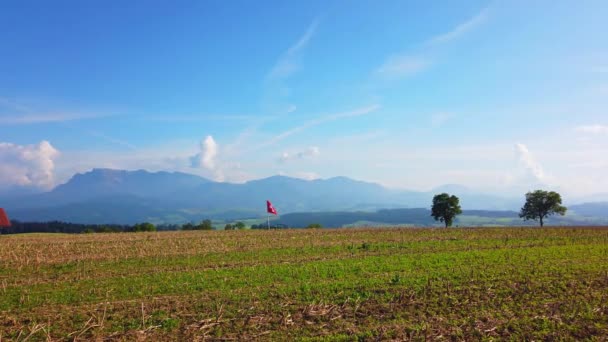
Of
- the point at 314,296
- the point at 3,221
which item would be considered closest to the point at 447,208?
the point at 314,296

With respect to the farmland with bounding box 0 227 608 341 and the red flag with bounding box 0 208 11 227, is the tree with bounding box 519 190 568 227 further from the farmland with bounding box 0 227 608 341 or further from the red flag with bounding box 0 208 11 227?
the red flag with bounding box 0 208 11 227

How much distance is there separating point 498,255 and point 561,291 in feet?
35.6

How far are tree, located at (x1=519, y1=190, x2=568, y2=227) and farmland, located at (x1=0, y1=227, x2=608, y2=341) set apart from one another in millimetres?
52872

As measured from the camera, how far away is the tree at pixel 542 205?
73.8 m

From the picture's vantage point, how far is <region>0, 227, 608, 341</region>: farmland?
1266 centimetres

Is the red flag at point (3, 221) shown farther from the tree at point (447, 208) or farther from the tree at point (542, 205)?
the tree at point (542, 205)

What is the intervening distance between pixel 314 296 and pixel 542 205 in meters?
76.2

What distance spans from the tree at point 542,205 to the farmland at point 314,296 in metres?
52.9

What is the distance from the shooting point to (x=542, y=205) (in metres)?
75.0

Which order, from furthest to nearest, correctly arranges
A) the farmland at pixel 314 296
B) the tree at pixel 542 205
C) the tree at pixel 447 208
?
the tree at pixel 447 208, the tree at pixel 542 205, the farmland at pixel 314 296

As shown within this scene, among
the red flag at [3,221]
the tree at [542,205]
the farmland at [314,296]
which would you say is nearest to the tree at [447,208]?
the tree at [542,205]

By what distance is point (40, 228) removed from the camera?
473ft

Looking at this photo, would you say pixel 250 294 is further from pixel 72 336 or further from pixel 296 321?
pixel 72 336

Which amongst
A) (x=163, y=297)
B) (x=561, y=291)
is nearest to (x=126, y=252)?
(x=163, y=297)
